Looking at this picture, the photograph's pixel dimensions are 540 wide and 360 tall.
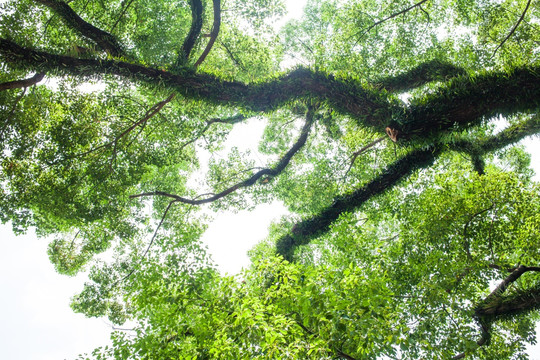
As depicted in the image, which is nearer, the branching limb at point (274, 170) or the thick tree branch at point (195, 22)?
the thick tree branch at point (195, 22)

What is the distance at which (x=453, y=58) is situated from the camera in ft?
37.8

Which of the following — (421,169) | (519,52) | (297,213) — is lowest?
(421,169)

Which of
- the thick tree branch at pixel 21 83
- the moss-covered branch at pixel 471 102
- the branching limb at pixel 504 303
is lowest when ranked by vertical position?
the branching limb at pixel 504 303

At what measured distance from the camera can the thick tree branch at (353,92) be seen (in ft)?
20.5

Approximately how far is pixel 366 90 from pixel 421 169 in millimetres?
4302

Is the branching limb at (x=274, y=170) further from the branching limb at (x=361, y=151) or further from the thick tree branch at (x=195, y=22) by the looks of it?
the thick tree branch at (x=195, y=22)

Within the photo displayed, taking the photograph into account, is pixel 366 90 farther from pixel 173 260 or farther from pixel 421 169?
pixel 173 260

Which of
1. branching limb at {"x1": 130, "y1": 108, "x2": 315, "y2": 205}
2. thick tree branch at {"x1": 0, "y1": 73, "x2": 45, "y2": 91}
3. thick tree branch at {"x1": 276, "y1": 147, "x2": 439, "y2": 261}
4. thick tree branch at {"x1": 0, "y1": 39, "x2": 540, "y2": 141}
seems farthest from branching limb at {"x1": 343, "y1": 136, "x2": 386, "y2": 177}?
thick tree branch at {"x1": 0, "y1": 73, "x2": 45, "y2": 91}

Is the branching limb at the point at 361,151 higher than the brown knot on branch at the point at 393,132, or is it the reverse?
the branching limb at the point at 361,151

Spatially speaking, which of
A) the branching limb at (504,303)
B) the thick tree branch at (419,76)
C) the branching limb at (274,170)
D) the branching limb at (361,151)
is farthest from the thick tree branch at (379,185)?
the branching limb at (504,303)

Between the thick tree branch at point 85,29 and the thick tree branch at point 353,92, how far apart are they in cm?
200

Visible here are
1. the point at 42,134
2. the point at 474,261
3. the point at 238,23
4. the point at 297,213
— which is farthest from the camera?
the point at 297,213

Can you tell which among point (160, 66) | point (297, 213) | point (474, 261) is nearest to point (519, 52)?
point (474, 261)

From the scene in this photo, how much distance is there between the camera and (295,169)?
44.4ft
